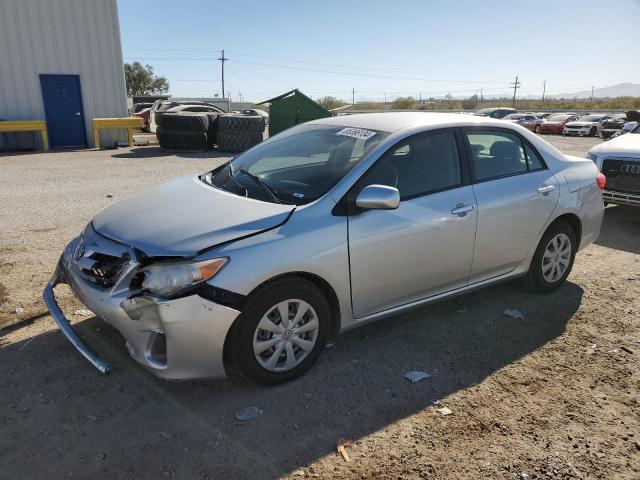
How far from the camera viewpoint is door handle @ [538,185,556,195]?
14.4ft

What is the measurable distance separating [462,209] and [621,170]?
4.83 meters

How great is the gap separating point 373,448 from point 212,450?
86 centimetres

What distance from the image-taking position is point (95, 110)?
16.6 m

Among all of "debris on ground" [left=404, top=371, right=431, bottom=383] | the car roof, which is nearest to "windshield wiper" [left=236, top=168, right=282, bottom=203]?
the car roof

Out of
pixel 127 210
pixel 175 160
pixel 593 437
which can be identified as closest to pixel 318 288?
pixel 127 210

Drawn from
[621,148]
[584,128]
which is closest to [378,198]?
[621,148]

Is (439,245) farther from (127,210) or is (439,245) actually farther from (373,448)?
(127,210)

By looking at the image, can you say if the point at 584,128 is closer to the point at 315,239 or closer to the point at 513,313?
the point at 513,313

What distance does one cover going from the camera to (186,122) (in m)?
15.6

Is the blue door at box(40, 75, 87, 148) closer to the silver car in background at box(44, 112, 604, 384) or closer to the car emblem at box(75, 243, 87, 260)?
the silver car in background at box(44, 112, 604, 384)

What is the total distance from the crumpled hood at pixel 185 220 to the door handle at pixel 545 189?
2.38 meters

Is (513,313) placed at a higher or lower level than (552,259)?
lower

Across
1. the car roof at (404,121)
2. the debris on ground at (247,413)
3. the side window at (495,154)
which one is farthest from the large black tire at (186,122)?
the debris on ground at (247,413)

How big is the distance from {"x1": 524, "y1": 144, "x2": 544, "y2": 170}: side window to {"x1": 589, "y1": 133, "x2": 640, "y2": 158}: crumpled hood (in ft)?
11.9
